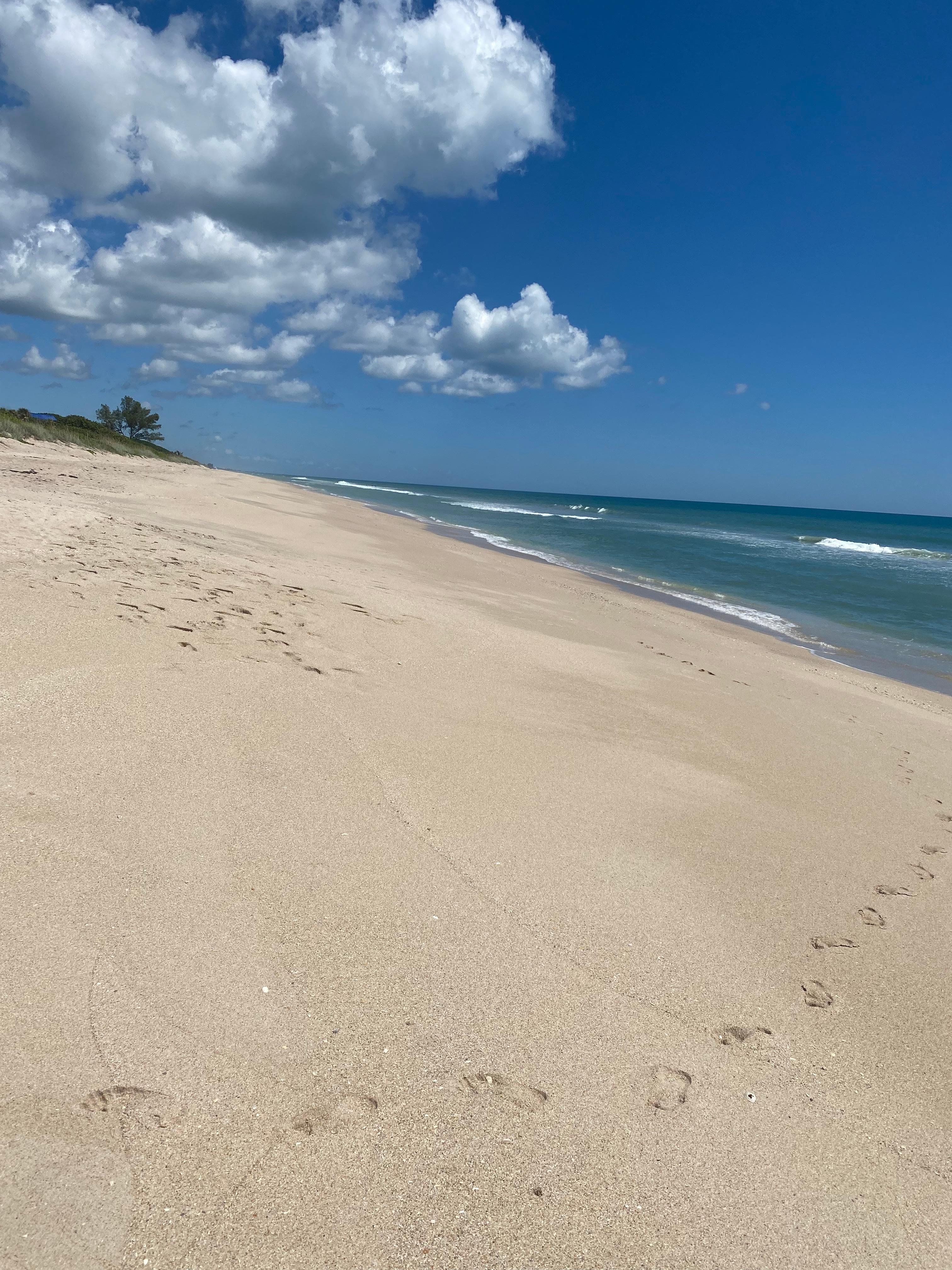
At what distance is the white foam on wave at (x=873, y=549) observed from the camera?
145ft

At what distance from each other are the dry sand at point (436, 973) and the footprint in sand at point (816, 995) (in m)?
0.01

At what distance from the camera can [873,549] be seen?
159 feet

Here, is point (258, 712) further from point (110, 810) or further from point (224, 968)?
point (224, 968)

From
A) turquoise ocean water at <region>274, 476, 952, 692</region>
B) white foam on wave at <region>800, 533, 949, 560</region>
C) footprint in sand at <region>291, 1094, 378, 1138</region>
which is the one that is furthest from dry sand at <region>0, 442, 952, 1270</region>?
white foam on wave at <region>800, 533, 949, 560</region>

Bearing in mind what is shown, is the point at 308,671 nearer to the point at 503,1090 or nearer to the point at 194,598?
the point at 194,598

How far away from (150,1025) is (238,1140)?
50 centimetres

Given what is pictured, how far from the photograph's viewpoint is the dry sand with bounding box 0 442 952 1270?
6.38ft

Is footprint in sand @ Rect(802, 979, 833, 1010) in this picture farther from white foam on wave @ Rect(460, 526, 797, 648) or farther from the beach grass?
the beach grass

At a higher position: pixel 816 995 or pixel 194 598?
pixel 194 598

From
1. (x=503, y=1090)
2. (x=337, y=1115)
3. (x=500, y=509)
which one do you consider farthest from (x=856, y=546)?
(x=337, y=1115)

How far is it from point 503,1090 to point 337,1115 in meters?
0.53

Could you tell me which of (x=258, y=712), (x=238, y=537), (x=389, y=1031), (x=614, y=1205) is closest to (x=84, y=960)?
(x=389, y=1031)

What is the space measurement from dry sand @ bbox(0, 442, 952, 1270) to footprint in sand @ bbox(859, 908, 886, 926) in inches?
0.9

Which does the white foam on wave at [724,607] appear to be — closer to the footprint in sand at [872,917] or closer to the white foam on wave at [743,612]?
the white foam on wave at [743,612]
